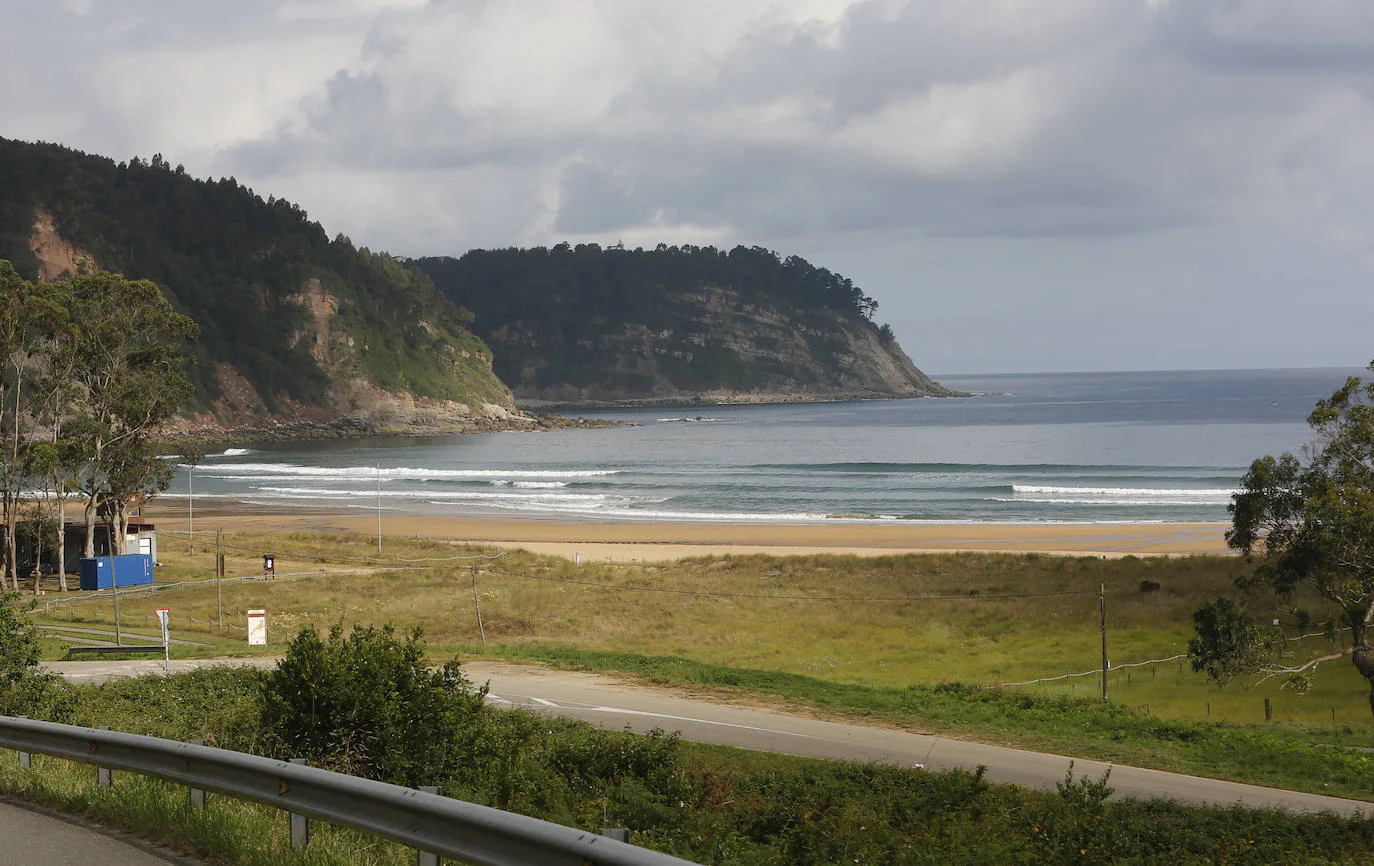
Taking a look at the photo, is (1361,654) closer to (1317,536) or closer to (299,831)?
(1317,536)

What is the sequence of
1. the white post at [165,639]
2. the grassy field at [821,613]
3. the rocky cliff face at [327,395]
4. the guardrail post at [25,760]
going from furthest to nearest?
1. the rocky cliff face at [327,395]
2. the grassy field at [821,613]
3. the white post at [165,639]
4. the guardrail post at [25,760]

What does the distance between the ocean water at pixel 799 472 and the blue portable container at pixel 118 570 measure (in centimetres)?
2417

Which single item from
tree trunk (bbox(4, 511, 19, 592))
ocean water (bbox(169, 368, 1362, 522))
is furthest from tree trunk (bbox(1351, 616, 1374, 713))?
ocean water (bbox(169, 368, 1362, 522))

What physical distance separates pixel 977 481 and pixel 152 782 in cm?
8553

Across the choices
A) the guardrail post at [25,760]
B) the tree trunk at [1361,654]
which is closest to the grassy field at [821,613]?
the tree trunk at [1361,654]

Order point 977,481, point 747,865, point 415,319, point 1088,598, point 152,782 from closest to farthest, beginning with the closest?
point 747,865 < point 152,782 < point 1088,598 < point 977,481 < point 415,319

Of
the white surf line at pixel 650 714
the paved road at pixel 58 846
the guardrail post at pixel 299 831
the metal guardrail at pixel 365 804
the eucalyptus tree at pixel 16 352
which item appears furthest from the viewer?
the eucalyptus tree at pixel 16 352

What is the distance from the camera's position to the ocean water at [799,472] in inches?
2923

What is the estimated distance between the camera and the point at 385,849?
19.1ft

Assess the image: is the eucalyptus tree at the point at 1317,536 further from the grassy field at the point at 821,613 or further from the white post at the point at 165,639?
the white post at the point at 165,639

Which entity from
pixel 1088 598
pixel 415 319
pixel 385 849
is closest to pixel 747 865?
pixel 385 849

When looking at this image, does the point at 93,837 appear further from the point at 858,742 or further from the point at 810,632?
the point at 810,632

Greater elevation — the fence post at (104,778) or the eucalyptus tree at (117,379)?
the eucalyptus tree at (117,379)

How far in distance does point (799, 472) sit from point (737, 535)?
3924 cm
